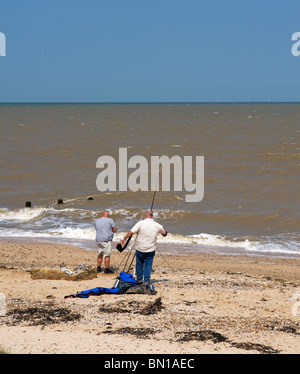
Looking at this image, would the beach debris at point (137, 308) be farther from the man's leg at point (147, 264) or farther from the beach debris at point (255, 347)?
the beach debris at point (255, 347)

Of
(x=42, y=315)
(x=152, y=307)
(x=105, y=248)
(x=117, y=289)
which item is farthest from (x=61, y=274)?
(x=152, y=307)

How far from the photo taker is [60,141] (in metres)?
47.2

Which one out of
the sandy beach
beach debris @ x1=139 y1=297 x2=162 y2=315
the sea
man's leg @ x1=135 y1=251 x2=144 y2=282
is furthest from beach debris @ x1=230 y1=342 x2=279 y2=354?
the sea

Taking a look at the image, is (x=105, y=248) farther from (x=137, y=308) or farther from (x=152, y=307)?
(x=152, y=307)

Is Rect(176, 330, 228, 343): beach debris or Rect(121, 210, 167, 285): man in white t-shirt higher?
Rect(121, 210, 167, 285): man in white t-shirt

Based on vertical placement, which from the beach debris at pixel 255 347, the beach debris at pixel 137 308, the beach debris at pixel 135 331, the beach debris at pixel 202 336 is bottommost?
the beach debris at pixel 255 347

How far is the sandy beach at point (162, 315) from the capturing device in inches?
292

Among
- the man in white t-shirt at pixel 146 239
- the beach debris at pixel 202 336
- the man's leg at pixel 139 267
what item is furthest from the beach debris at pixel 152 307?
the man's leg at pixel 139 267

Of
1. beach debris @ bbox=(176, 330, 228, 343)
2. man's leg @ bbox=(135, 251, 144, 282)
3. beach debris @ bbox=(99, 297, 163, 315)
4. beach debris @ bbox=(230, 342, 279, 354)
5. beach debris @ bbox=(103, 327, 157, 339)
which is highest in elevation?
man's leg @ bbox=(135, 251, 144, 282)

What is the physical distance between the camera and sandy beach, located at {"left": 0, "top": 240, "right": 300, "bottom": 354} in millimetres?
7410

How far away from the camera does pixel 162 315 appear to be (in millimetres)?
8742

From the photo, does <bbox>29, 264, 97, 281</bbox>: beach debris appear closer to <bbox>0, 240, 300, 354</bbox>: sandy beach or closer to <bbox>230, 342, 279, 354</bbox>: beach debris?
<bbox>0, 240, 300, 354</bbox>: sandy beach

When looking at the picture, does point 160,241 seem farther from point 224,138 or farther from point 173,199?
point 224,138

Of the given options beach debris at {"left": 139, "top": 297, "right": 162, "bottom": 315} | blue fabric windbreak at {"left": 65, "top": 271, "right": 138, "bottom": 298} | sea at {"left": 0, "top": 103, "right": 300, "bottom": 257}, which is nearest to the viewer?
beach debris at {"left": 139, "top": 297, "right": 162, "bottom": 315}
